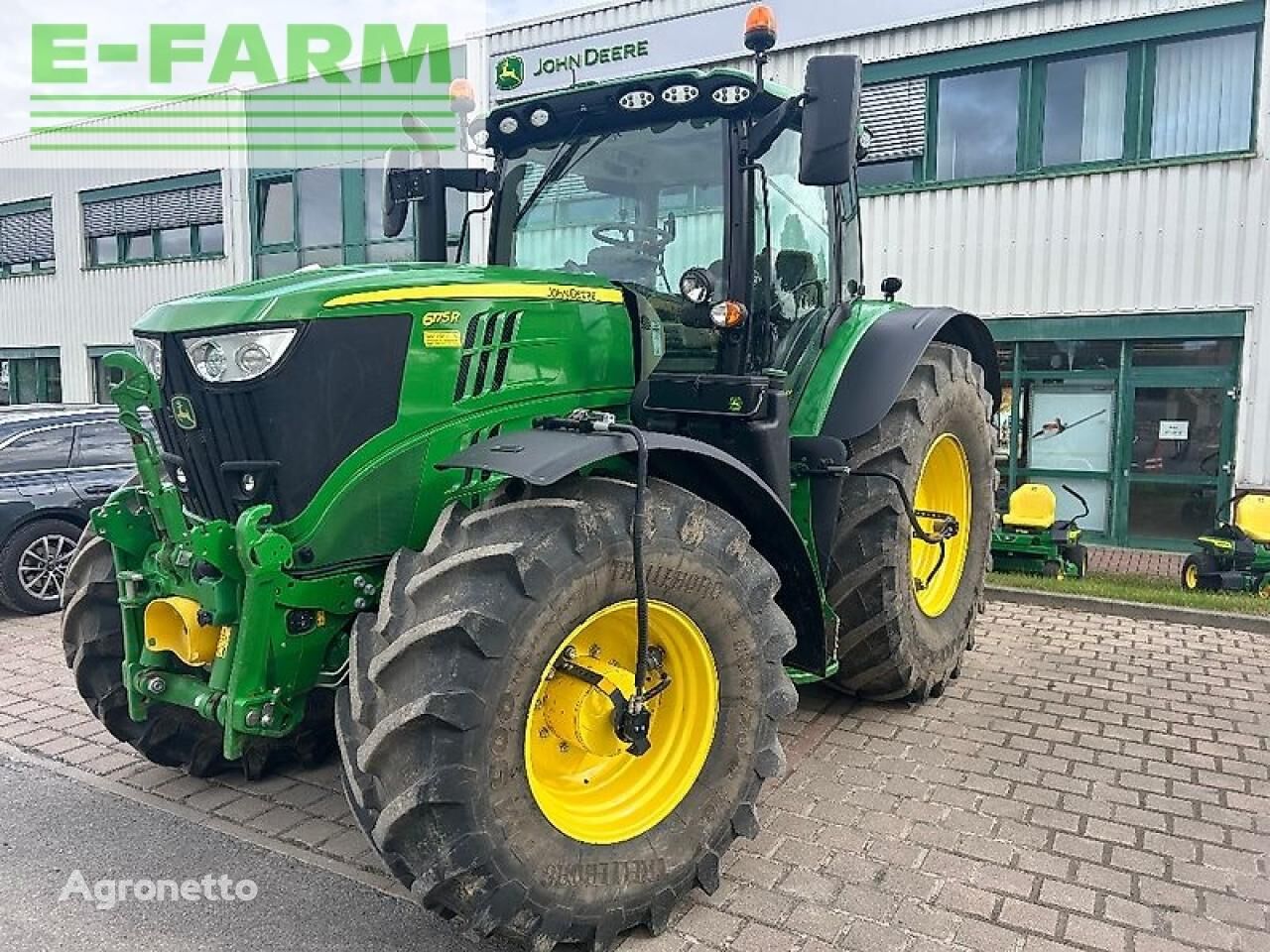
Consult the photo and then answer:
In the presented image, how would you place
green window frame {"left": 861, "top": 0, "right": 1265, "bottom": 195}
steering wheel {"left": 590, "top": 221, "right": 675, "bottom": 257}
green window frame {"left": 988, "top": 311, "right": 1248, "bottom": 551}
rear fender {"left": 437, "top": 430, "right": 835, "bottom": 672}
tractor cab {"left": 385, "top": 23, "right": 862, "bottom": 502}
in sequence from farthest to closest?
green window frame {"left": 988, "top": 311, "right": 1248, "bottom": 551} < green window frame {"left": 861, "top": 0, "right": 1265, "bottom": 195} < steering wheel {"left": 590, "top": 221, "right": 675, "bottom": 257} < tractor cab {"left": 385, "top": 23, "right": 862, "bottom": 502} < rear fender {"left": 437, "top": 430, "right": 835, "bottom": 672}

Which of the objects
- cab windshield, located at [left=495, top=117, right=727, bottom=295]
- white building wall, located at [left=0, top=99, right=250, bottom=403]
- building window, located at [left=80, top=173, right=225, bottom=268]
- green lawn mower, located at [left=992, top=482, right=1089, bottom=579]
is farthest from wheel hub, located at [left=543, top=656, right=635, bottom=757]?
building window, located at [left=80, top=173, right=225, bottom=268]

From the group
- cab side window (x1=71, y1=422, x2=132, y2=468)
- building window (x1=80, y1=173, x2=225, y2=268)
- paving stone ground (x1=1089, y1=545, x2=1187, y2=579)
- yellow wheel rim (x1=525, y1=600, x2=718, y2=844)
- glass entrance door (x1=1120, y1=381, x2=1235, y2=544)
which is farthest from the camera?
building window (x1=80, y1=173, x2=225, y2=268)

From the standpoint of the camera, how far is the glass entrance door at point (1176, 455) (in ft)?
30.2

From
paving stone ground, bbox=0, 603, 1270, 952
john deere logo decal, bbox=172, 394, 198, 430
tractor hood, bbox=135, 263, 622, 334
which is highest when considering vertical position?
tractor hood, bbox=135, 263, 622, 334

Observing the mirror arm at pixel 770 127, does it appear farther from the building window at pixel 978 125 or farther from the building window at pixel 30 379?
the building window at pixel 30 379

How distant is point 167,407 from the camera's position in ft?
10.4

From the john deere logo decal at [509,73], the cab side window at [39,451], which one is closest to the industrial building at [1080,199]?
the cab side window at [39,451]

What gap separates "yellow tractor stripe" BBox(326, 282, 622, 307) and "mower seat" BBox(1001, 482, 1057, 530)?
5.66m

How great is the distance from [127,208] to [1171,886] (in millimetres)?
17947

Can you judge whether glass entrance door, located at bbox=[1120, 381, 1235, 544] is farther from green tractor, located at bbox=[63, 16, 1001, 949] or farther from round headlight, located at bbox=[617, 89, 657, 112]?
round headlight, located at bbox=[617, 89, 657, 112]

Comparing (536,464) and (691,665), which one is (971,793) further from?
(536,464)

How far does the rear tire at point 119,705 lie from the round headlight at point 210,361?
1.02m

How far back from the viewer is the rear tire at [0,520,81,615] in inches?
278

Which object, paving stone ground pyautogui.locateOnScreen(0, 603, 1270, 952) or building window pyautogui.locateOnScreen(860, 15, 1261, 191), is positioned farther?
building window pyautogui.locateOnScreen(860, 15, 1261, 191)
